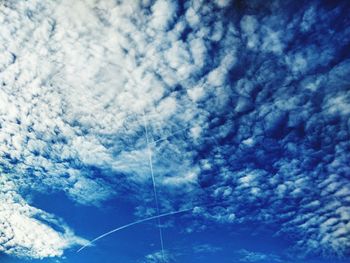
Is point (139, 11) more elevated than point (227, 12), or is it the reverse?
point (139, 11)

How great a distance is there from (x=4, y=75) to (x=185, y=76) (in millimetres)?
6499

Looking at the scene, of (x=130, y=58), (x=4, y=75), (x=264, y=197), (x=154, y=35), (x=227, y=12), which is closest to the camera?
(x=227, y=12)

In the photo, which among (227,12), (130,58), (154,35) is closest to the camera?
(227,12)

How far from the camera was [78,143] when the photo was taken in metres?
11.2

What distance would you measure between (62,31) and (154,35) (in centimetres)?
270

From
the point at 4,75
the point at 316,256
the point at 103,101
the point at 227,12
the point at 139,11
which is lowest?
the point at 316,256

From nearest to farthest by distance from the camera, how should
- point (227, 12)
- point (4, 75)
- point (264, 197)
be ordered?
point (227, 12)
point (4, 75)
point (264, 197)

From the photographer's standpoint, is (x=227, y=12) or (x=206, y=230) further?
(x=206, y=230)

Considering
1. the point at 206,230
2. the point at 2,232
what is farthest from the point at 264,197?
the point at 2,232

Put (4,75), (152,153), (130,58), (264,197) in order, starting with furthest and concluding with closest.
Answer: (264,197)
(152,153)
(4,75)
(130,58)

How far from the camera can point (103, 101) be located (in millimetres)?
9078

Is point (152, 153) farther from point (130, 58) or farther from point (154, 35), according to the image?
point (154, 35)

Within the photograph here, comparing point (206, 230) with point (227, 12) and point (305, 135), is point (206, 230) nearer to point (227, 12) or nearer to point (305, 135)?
point (305, 135)

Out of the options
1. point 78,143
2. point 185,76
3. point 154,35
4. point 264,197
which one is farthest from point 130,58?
point 264,197
